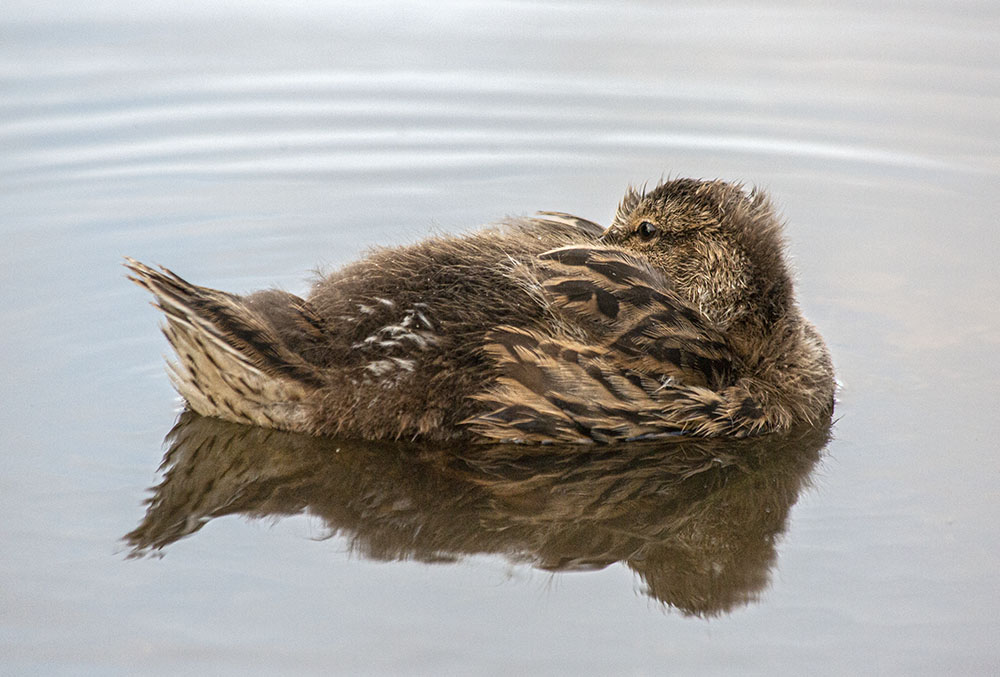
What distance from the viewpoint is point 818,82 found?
942 centimetres

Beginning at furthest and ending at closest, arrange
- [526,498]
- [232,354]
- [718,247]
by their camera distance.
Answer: [718,247] → [232,354] → [526,498]

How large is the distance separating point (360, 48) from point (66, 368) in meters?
4.91

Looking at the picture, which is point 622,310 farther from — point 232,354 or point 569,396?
point 232,354

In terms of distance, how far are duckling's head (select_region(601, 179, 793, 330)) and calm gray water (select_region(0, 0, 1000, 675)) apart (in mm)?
649

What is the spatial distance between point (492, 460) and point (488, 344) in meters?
0.49

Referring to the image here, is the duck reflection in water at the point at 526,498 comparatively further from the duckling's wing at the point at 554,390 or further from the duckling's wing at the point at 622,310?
the duckling's wing at the point at 622,310

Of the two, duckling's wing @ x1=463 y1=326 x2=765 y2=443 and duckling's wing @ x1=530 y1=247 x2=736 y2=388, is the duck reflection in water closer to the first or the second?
duckling's wing @ x1=463 y1=326 x2=765 y2=443

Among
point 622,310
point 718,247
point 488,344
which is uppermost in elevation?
point 718,247

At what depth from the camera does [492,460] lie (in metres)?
5.23

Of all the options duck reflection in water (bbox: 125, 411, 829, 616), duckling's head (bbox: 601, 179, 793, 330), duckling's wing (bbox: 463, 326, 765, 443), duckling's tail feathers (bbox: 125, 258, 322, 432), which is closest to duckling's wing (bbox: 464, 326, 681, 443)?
duckling's wing (bbox: 463, 326, 765, 443)

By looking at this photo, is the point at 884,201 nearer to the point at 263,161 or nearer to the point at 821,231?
the point at 821,231

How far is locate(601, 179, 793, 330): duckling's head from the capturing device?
5461 millimetres

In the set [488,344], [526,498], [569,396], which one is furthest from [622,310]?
[526,498]

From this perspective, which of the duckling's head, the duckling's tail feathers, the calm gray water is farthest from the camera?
the duckling's head
